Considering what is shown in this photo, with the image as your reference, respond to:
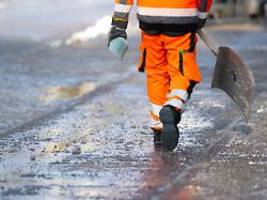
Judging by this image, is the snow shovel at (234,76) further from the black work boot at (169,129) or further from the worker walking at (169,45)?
the black work boot at (169,129)

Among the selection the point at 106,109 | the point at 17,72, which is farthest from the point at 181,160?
the point at 17,72

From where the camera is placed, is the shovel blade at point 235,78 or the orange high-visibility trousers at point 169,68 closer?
the orange high-visibility trousers at point 169,68

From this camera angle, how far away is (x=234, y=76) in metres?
6.57


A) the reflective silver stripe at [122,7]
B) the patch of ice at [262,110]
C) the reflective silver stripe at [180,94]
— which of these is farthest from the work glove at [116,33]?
the patch of ice at [262,110]

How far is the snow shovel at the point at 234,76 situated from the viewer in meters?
6.42

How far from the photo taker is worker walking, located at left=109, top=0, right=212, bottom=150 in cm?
612

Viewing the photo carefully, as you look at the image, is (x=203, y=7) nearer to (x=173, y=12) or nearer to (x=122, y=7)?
(x=173, y=12)

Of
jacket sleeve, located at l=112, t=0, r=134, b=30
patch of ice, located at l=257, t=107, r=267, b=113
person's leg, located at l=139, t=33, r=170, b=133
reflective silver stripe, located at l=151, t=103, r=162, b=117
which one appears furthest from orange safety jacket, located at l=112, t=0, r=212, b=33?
patch of ice, located at l=257, t=107, r=267, b=113

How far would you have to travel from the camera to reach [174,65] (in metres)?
6.19

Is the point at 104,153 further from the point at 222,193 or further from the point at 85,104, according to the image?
the point at 85,104

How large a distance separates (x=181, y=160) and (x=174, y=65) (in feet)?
2.45

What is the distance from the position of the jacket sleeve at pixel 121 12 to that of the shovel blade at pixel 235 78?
83cm

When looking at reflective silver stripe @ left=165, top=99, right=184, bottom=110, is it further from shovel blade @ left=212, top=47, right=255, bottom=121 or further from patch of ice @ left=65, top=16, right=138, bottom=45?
patch of ice @ left=65, top=16, right=138, bottom=45

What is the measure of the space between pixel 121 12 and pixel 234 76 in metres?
1.05
